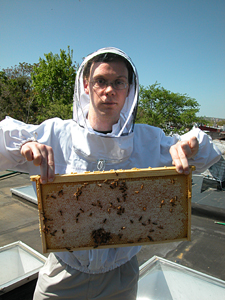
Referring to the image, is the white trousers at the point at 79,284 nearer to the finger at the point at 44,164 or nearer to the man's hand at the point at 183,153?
the finger at the point at 44,164

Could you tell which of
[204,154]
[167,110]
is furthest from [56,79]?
[204,154]

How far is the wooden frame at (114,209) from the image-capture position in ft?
4.29

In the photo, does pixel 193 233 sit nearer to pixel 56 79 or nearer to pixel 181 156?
pixel 181 156

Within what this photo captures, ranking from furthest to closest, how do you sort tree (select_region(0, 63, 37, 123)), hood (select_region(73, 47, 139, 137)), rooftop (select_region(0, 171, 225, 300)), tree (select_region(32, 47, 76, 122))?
1. tree (select_region(0, 63, 37, 123))
2. tree (select_region(32, 47, 76, 122))
3. rooftop (select_region(0, 171, 225, 300))
4. hood (select_region(73, 47, 139, 137))

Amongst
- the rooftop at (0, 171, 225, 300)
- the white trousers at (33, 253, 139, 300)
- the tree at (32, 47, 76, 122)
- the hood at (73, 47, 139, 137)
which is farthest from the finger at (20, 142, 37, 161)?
the tree at (32, 47, 76, 122)

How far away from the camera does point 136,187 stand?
1.35 metres

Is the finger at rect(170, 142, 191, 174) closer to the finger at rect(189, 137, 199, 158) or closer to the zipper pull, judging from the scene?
the finger at rect(189, 137, 199, 158)

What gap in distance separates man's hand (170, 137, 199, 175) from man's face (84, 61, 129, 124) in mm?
543

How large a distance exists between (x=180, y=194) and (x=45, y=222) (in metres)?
0.88

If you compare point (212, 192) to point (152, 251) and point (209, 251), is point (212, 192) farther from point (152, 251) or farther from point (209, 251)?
point (152, 251)

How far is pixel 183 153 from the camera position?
54.5 inches

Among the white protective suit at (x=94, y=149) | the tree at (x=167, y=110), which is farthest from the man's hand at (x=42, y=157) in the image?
the tree at (x=167, y=110)

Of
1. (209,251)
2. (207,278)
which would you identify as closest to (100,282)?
(207,278)

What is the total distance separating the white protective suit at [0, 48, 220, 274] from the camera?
1.52 meters
